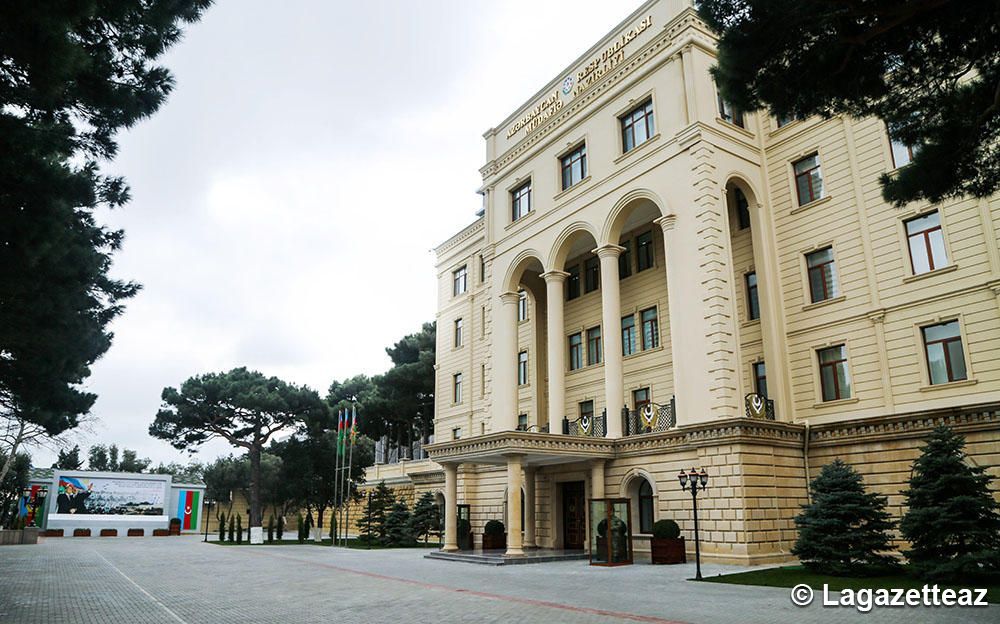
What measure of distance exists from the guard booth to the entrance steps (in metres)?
1.74

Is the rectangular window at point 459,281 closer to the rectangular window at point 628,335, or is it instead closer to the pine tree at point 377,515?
the pine tree at point 377,515

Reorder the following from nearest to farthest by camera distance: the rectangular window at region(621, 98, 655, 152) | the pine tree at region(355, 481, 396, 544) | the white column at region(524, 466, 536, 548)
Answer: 1. the rectangular window at region(621, 98, 655, 152)
2. the white column at region(524, 466, 536, 548)
3. the pine tree at region(355, 481, 396, 544)

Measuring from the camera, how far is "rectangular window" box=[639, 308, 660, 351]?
2598 centimetres

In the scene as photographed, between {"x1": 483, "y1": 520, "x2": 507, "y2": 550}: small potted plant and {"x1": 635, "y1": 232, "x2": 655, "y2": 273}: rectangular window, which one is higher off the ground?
{"x1": 635, "y1": 232, "x2": 655, "y2": 273}: rectangular window

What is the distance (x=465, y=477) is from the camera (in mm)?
30844

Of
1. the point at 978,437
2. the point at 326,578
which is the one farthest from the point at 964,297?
the point at 326,578

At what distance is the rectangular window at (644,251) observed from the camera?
26.9 metres

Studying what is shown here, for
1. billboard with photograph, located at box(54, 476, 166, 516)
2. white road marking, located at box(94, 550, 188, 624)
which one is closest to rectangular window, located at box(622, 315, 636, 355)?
white road marking, located at box(94, 550, 188, 624)

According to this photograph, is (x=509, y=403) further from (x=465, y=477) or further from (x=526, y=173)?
(x=526, y=173)

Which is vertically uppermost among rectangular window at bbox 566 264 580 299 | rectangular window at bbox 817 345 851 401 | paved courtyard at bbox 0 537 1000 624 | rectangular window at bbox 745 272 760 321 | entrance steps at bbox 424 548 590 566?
rectangular window at bbox 566 264 580 299

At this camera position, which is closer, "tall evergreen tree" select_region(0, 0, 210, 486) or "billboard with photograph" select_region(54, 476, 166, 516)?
"tall evergreen tree" select_region(0, 0, 210, 486)

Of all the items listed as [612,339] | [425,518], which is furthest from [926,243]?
[425,518]

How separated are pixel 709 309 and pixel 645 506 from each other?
22.4 ft

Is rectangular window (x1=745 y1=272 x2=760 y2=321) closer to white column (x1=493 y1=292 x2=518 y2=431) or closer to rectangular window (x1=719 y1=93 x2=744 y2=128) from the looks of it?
rectangular window (x1=719 y1=93 x2=744 y2=128)
